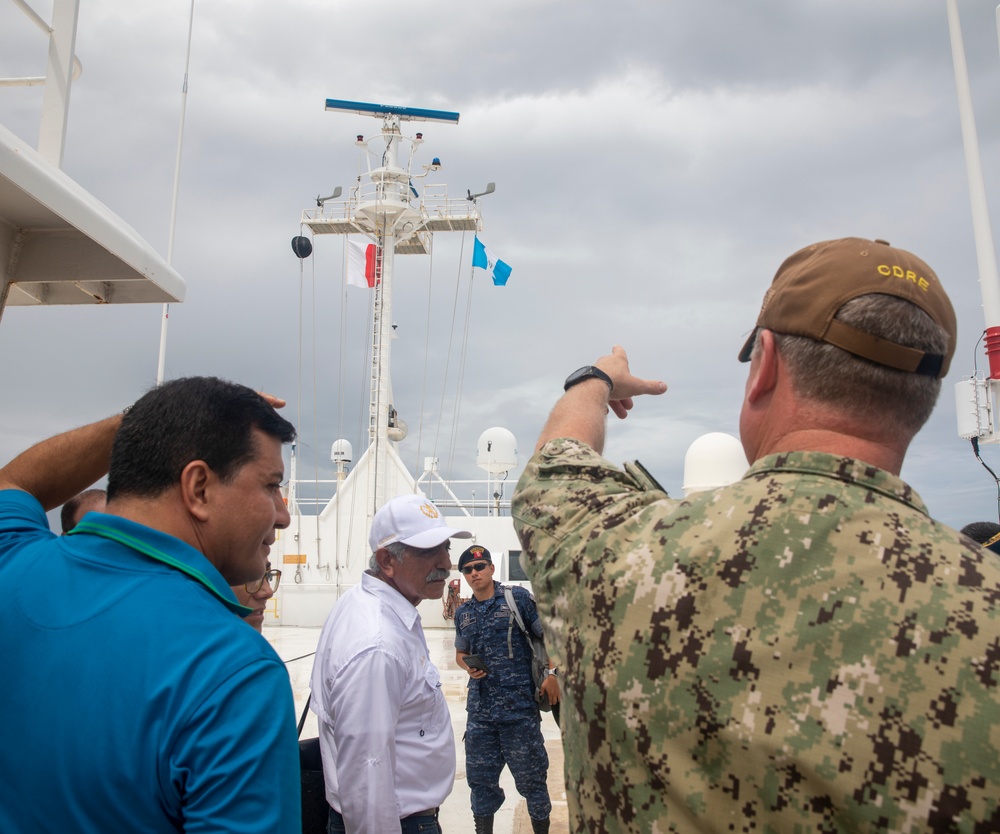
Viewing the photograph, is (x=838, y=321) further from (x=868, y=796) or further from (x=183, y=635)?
(x=183, y=635)

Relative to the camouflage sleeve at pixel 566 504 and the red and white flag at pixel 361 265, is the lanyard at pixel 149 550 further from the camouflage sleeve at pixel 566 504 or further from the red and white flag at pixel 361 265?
the red and white flag at pixel 361 265

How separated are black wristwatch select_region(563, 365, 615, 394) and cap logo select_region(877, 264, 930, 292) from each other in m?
0.50

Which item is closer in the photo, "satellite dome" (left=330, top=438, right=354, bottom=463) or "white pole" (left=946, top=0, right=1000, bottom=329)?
"white pole" (left=946, top=0, right=1000, bottom=329)

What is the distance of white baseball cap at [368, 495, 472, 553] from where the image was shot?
119 inches

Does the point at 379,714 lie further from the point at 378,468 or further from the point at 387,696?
the point at 378,468

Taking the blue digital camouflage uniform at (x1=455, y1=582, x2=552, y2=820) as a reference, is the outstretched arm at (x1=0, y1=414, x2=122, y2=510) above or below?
above

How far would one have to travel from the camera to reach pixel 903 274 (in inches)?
41.3

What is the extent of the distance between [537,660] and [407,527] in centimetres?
214

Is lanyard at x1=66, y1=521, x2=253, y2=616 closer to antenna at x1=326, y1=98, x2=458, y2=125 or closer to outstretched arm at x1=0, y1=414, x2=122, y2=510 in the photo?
outstretched arm at x1=0, y1=414, x2=122, y2=510

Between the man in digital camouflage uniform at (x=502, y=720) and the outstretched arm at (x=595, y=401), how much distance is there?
10.7 ft

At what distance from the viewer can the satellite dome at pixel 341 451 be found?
22.7m

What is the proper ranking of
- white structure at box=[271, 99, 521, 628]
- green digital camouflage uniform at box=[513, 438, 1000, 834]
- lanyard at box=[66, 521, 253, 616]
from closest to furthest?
green digital camouflage uniform at box=[513, 438, 1000, 834], lanyard at box=[66, 521, 253, 616], white structure at box=[271, 99, 521, 628]

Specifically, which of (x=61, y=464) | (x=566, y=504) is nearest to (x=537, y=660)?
(x=61, y=464)

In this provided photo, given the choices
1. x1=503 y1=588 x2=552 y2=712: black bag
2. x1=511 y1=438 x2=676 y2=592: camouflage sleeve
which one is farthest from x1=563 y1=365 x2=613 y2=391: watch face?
x1=503 y1=588 x2=552 y2=712: black bag
